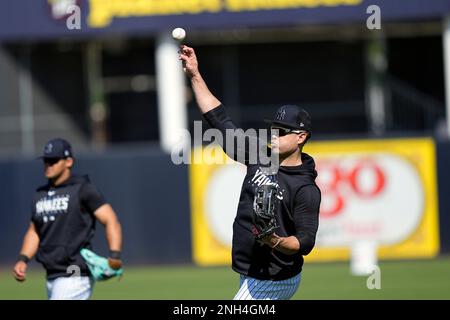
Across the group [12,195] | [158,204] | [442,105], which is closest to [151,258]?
[158,204]

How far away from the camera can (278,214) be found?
639cm

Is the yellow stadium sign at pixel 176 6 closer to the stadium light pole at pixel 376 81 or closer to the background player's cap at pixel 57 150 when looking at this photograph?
the stadium light pole at pixel 376 81

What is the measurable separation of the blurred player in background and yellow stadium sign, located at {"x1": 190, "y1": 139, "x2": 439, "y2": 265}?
25.4ft

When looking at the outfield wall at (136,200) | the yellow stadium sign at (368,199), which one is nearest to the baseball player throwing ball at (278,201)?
the yellow stadium sign at (368,199)

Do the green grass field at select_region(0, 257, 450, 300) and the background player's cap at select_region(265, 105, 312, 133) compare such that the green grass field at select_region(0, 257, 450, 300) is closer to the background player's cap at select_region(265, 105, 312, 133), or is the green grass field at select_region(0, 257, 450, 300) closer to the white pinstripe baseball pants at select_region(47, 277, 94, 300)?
the white pinstripe baseball pants at select_region(47, 277, 94, 300)

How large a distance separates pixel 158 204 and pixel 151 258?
3.13 feet

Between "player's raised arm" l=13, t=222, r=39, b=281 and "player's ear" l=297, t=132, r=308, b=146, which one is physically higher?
"player's ear" l=297, t=132, r=308, b=146

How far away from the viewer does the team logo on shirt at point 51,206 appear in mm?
8102

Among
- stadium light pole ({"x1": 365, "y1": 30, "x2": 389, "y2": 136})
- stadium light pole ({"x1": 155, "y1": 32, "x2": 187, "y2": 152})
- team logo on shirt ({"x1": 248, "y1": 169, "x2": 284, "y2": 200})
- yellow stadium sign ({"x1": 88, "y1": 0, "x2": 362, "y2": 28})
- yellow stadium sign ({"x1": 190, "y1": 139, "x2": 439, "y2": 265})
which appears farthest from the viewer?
stadium light pole ({"x1": 365, "y1": 30, "x2": 389, "y2": 136})

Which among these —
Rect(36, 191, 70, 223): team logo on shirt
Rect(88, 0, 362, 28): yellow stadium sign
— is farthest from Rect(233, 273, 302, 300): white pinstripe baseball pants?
Rect(88, 0, 362, 28): yellow stadium sign

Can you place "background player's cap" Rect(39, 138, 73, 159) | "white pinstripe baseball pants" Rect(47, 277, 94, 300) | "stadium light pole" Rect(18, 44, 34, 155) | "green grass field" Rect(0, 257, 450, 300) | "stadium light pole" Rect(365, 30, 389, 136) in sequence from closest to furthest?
"white pinstripe baseball pants" Rect(47, 277, 94, 300)
"background player's cap" Rect(39, 138, 73, 159)
"green grass field" Rect(0, 257, 450, 300)
"stadium light pole" Rect(365, 30, 389, 136)
"stadium light pole" Rect(18, 44, 34, 155)

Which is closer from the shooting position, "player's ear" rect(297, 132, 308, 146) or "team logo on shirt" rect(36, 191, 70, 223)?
"player's ear" rect(297, 132, 308, 146)

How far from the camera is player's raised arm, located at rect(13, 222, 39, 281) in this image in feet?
26.7

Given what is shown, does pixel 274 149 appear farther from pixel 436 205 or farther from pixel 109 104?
pixel 109 104
